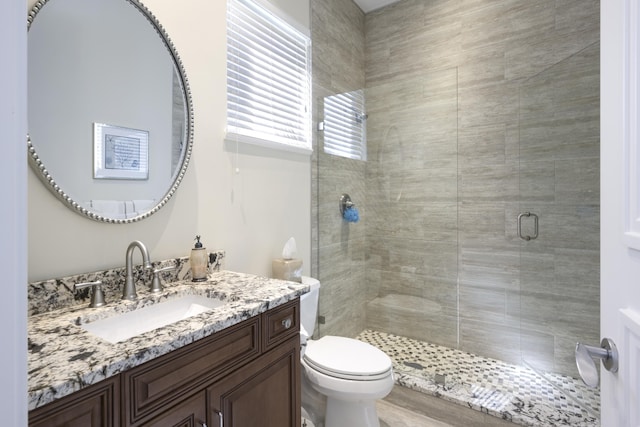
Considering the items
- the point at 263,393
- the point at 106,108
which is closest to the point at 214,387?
the point at 263,393

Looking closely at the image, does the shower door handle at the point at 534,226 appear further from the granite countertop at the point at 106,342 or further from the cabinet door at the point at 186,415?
the cabinet door at the point at 186,415

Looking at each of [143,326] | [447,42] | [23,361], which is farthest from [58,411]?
[447,42]

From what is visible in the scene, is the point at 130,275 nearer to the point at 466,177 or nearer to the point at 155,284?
the point at 155,284

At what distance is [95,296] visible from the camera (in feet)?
3.53

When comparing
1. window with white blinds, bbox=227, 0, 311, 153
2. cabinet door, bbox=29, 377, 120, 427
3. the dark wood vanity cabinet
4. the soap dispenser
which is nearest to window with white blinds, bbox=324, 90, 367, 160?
window with white blinds, bbox=227, 0, 311, 153

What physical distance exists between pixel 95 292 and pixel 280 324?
644mm

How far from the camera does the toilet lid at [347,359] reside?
1.58 m

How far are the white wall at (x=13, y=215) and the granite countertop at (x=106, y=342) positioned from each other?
0.32 metres

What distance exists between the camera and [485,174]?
2.40 meters

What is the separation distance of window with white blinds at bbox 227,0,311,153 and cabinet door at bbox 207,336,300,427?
110 centimetres

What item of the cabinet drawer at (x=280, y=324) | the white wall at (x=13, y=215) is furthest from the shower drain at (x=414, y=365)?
the white wall at (x=13, y=215)

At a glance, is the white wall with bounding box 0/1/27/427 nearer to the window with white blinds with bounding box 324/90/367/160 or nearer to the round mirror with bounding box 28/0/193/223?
the round mirror with bounding box 28/0/193/223

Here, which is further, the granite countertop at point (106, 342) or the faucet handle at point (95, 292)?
the faucet handle at point (95, 292)

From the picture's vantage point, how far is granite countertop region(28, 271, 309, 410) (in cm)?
65
